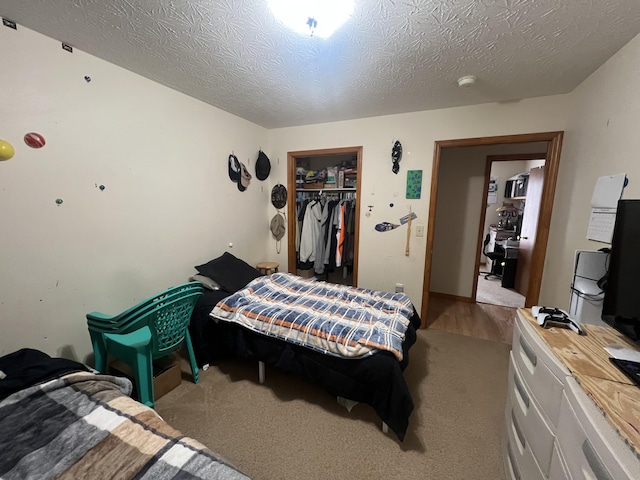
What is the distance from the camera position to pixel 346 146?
2996 mm

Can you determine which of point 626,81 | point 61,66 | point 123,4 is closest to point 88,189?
point 61,66

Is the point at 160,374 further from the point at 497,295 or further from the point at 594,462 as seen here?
the point at 497,295

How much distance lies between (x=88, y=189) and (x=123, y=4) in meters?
1.13

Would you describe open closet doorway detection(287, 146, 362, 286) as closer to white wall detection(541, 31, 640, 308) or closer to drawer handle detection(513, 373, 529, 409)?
white wall detection(541, 31, 640, 308)

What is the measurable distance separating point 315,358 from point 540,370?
1157 millimetres

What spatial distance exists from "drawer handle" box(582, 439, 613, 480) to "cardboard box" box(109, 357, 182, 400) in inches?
87.1

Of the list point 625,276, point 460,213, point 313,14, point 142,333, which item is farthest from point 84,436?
point 460,213

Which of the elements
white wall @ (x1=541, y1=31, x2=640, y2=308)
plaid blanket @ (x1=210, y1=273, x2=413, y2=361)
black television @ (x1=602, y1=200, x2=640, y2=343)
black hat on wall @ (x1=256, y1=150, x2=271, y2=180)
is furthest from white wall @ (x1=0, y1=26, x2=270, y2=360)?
white wall @ (x1=541, y1=31, x2=640, y2=308)

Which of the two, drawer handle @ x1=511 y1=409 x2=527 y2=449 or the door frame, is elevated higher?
the door frame

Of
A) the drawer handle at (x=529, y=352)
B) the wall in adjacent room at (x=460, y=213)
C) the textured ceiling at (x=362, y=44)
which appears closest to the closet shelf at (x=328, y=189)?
the textured ceiling at (x=362, y=44)

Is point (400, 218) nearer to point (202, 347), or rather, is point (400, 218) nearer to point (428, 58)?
point (428, 58)

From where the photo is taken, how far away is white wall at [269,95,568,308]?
2.38 m

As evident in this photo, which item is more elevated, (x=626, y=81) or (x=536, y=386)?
(x=626, y=81)

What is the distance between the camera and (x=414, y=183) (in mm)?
2746
